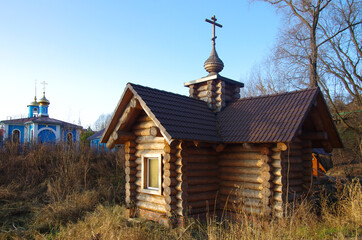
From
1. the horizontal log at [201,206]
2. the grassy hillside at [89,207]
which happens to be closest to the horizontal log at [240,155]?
the horizontal log at [201,206]

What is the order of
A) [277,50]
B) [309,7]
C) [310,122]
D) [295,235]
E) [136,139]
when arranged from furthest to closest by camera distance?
[277,50] < [309,7] < [136,139] < [310,122] < [295,235]

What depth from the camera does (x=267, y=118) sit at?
861 cm

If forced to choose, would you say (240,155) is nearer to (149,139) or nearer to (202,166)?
(202,166)

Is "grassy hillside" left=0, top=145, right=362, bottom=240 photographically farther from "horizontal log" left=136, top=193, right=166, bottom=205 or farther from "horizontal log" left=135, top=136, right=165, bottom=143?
"horizontal log" left=135, top=136, right=165, bottom=143

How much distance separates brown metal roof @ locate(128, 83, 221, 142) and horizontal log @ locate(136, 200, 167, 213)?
2.44 m

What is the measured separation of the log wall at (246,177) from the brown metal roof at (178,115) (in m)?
0.86

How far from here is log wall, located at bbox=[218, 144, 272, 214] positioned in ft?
26.4

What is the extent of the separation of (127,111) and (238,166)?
378 cm

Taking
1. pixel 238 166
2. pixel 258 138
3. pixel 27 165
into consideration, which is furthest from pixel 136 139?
pixel 27 165

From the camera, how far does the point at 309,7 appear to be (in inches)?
799

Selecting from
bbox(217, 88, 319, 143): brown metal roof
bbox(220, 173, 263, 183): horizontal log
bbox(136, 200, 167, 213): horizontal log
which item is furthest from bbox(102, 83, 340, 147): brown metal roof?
bbox(136, 200, 167, 213): horizontal log

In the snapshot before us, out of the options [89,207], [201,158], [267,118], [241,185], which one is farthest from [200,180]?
[89,207]

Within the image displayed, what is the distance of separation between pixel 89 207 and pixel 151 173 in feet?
11.2

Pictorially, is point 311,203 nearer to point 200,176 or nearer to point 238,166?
point 238,166
